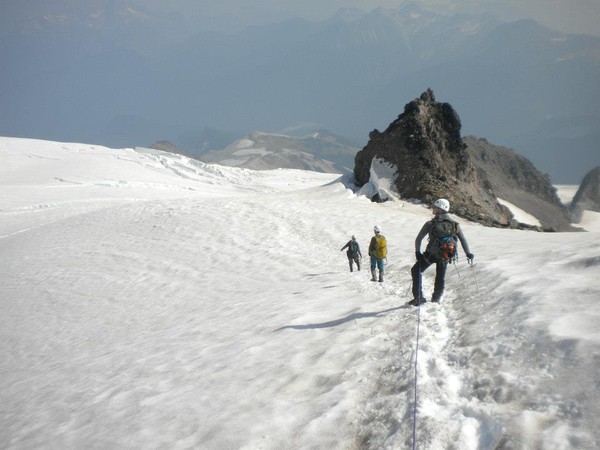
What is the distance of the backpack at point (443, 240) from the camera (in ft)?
24.7

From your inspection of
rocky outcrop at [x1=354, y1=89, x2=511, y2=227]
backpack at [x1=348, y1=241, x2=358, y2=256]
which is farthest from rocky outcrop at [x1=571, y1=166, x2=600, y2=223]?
backpack at [x1=348, y1=241, x2=358, y2=256]

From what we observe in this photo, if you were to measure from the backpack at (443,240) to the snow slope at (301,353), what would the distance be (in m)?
1.11

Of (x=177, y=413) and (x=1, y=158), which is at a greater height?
(x=1, y=158)

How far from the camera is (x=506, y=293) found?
7383mm

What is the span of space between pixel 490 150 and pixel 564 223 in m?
26.6

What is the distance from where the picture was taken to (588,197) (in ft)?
457

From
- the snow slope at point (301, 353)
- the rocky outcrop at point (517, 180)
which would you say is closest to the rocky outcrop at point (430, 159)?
the snow slope at point (301, 353)

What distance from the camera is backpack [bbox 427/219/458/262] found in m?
7.51

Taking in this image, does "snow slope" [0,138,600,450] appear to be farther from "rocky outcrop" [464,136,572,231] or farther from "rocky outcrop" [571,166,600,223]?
"rocky outcrop" [571,166,600,223]

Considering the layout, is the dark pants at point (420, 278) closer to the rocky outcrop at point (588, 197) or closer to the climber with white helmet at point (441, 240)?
the climber with white helmet at point (441, 240)

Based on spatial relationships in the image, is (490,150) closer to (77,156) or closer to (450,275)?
(77,156)

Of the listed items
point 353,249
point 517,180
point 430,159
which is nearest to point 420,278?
point 353,249

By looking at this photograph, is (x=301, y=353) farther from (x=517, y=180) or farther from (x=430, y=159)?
(x=517, y=180)

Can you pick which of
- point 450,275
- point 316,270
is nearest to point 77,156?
point 316,270
